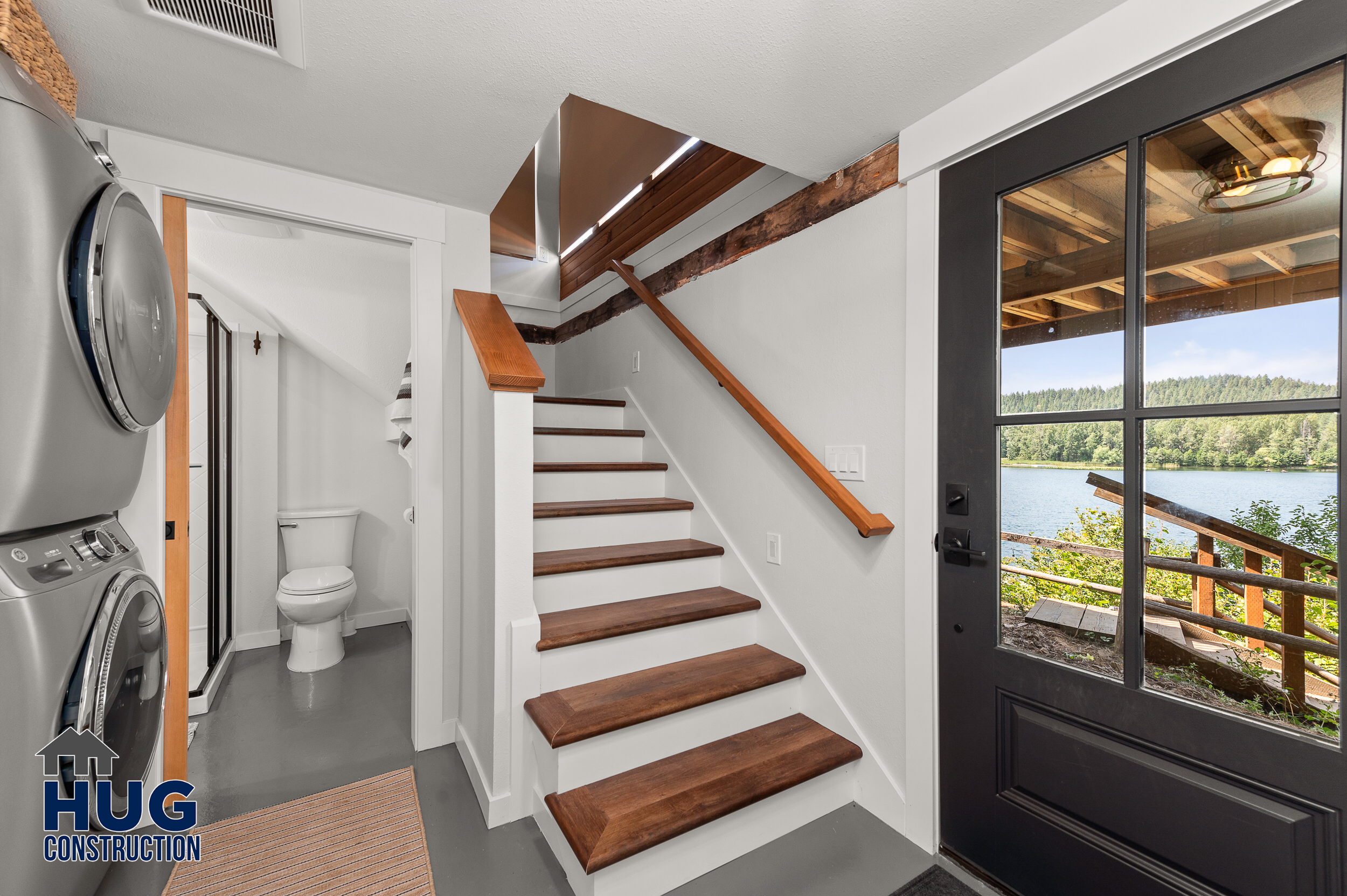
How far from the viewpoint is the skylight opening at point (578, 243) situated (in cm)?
357

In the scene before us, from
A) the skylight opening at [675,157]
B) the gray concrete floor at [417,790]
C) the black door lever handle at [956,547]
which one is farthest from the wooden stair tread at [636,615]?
the skylight opening at [675,157]

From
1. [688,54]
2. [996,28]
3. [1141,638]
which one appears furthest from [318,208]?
[1141,638]

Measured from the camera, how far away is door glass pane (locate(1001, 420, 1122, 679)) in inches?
50.4

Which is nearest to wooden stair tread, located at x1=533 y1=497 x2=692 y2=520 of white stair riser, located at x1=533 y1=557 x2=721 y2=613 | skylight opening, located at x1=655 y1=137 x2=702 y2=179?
white stair riser, located at x1=533 y1=557 x2=721 y2=613

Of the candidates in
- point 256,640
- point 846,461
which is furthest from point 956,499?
point 256,640

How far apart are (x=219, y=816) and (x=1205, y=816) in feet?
8.17

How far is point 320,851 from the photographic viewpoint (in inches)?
61.3

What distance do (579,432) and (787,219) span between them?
1357 millimetres

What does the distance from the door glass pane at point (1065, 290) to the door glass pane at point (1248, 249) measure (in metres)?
0.07

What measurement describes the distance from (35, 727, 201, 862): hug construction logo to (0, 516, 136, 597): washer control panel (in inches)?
11.8

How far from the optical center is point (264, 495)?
10.6 ft

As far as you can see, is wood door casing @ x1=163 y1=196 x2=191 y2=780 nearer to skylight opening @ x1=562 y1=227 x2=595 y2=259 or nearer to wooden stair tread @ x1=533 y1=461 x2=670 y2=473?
wooden stair tread @ x1=533 y1=461 x2=670 y2=473

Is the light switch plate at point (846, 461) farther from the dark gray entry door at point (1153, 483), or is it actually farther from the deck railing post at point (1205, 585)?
the deck railing post at point (1205, 585)

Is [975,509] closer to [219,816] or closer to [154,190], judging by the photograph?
[219,816]
